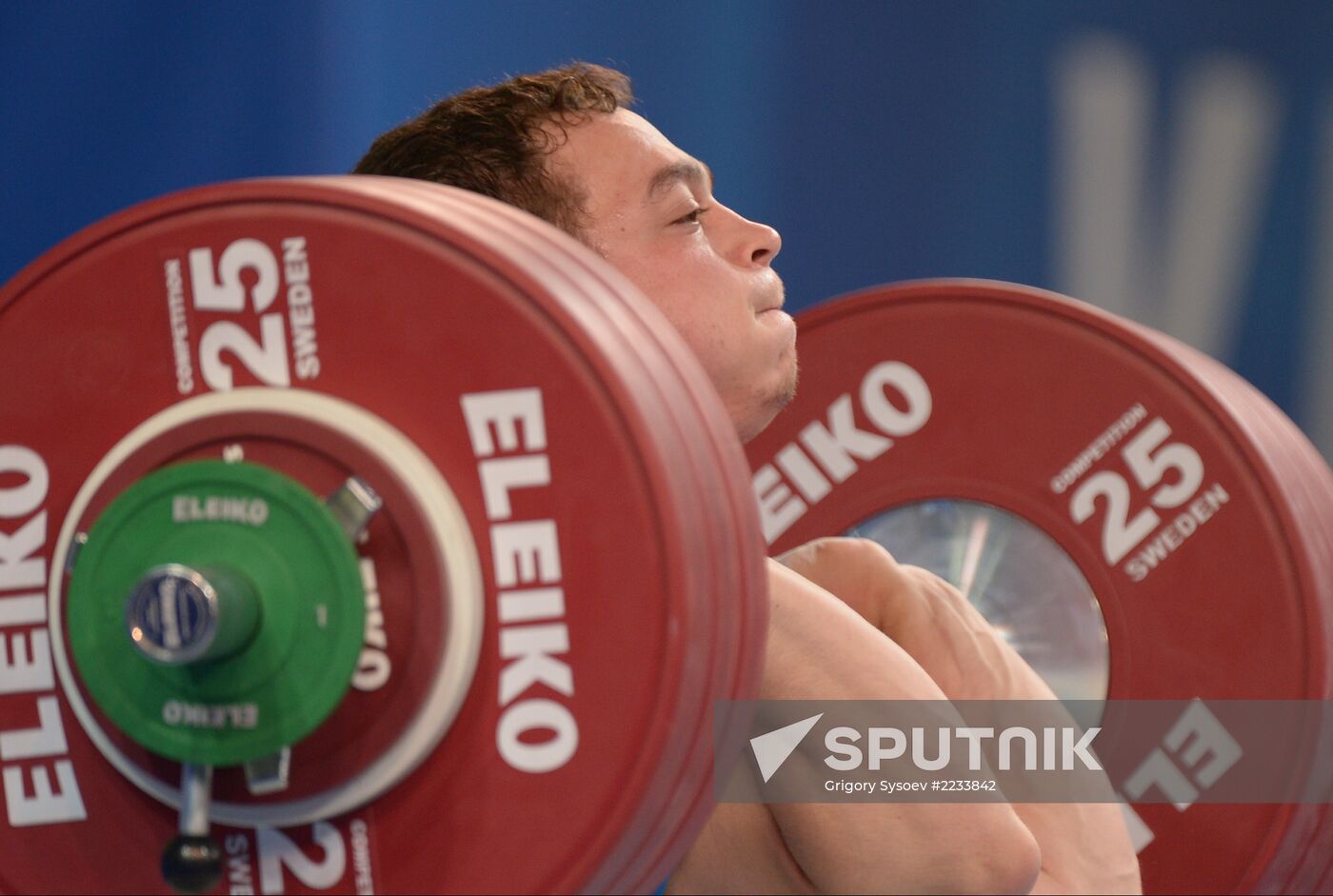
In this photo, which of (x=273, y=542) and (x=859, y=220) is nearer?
(x=273, y=542)

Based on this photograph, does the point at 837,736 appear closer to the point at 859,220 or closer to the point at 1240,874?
the point at 1240,874

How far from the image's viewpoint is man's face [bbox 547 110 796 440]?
1.36 m

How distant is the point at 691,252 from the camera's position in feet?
4.53

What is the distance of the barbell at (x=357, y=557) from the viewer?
2.89 ft

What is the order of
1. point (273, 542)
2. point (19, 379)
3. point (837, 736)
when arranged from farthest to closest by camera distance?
1. point (837, 736)
2. point (19, 379)
3. point (273, 542)


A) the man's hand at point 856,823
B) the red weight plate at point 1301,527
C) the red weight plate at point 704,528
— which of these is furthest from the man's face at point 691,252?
the red weight plate at point 1301,527

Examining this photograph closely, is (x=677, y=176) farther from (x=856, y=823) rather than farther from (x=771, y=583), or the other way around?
(x=856, y=823)

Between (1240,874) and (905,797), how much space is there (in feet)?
2.10

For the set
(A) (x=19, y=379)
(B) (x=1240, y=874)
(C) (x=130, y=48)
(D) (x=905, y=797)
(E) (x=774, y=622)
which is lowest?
(B) (x=1240, y=874)

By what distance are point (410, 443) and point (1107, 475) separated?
1.06 m

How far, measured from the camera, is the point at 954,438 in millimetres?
1812

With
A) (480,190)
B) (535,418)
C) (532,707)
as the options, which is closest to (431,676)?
(532,707)

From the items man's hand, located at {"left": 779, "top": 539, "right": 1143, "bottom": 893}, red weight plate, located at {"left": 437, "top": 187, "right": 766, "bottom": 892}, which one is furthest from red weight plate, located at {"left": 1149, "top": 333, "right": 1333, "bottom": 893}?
red weight plate, located at {"left": 437, "top": 187, "right": 766, "bottom": 892}

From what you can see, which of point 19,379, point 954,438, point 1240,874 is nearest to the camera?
point 19,379
